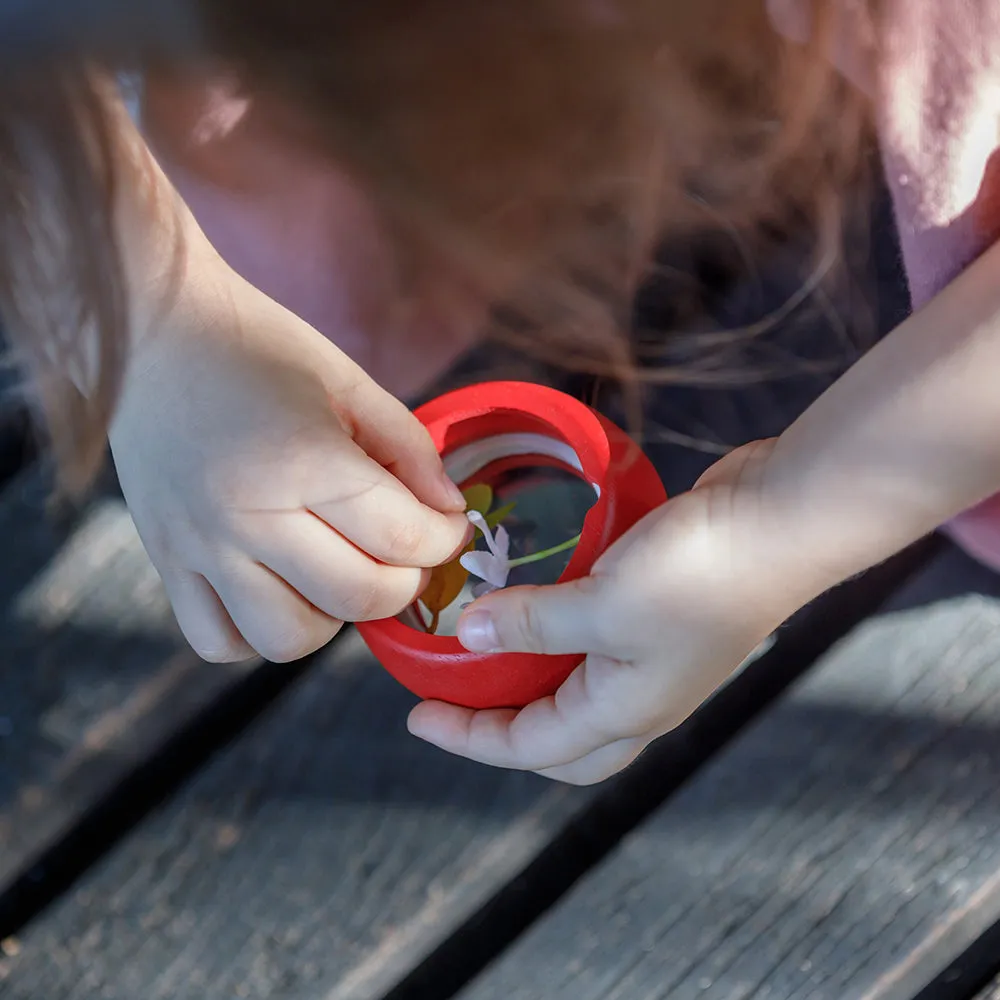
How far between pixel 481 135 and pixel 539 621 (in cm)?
24

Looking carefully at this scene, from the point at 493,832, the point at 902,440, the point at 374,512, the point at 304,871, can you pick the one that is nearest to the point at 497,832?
the point at 493,832

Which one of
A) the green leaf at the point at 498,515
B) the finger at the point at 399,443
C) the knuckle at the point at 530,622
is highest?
the finger at the point at 399,443

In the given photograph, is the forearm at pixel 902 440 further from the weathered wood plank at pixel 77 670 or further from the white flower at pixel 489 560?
the weathered wood plank at pixel 77 670

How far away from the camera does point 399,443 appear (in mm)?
525

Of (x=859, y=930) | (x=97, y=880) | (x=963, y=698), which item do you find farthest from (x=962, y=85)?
(x=97, y=880)

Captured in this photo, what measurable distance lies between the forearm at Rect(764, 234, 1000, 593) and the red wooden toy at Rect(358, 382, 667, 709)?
0.26ft

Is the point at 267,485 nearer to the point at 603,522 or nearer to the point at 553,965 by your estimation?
the point at 603,522

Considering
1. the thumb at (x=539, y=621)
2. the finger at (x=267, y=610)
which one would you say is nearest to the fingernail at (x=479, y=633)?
the thumb at (x=539, y=621)

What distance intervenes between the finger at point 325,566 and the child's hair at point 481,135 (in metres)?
0.12

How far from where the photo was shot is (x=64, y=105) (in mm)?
434

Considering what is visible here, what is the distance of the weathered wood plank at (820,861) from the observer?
22.3 inches

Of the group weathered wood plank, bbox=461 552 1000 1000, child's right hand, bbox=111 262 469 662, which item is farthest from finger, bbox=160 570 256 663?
weathered wood plank, bbox=461 552 1000 1000

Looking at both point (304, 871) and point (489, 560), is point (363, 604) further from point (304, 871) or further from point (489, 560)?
point (304, 871)

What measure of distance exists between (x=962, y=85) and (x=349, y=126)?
1.00ft
